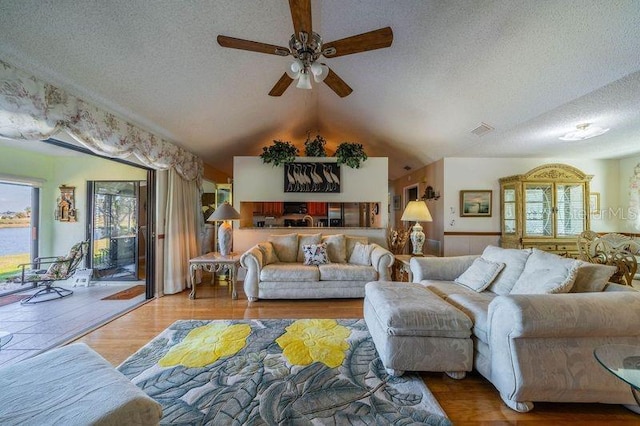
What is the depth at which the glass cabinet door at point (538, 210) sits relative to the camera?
13.8ft

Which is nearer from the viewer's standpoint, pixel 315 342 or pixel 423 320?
pixel 423 320

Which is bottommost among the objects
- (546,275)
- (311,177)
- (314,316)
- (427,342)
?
(314,316)

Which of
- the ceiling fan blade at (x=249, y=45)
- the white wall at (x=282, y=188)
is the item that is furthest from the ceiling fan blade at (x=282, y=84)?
the white wall at (x=282, y=188)

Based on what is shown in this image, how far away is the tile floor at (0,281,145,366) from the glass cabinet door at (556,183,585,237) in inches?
270

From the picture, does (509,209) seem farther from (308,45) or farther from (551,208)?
(308,45)

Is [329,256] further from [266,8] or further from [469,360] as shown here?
[266,8]

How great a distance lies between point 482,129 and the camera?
338 cm

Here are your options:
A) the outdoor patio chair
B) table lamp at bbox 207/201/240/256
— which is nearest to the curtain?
table lamp at bbox 207/201/240/256

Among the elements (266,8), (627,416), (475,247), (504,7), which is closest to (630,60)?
(504,7)

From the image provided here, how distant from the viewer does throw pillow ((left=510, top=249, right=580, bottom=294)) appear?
5.72 ft

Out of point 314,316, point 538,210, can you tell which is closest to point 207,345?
point 314,316

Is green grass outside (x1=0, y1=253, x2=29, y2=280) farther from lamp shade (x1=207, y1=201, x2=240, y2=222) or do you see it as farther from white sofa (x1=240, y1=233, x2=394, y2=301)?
white sofa (x1=240, y1=233, x2=394, y2=301)

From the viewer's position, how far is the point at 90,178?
14.9ft

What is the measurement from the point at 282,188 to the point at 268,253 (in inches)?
49.5
